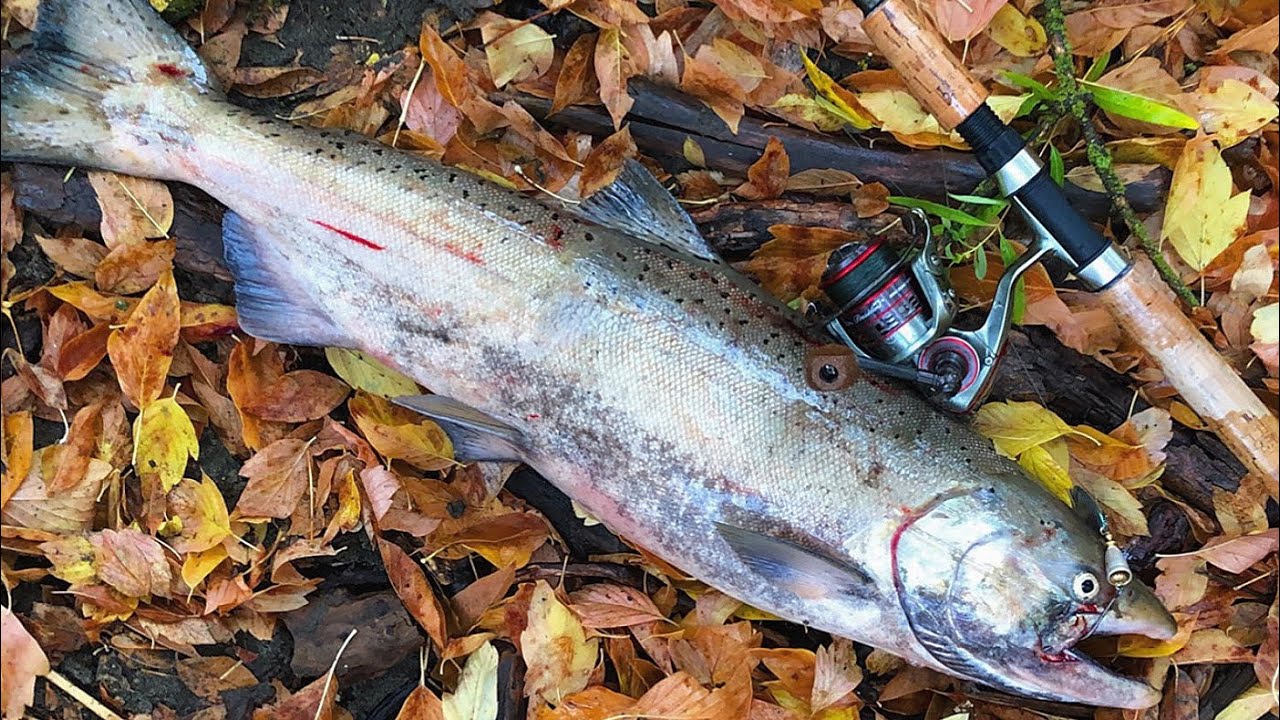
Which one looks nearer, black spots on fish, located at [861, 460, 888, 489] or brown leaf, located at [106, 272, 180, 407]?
black spots on fish, located at [861, 460, 888, 489]

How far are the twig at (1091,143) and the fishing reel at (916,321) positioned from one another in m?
0.43

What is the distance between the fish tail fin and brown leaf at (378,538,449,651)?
1352 millimetres

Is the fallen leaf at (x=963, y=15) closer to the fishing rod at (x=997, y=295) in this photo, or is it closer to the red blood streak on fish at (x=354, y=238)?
the fishing rod at (x=997, y=295)

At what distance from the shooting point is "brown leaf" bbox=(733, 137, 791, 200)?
3080mm

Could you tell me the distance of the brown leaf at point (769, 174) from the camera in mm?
3080

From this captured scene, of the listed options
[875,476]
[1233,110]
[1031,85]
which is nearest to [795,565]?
[875,476]

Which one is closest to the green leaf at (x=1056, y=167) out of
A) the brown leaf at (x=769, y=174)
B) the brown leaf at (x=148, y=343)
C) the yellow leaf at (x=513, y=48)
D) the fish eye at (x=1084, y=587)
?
the brown leaf at (x=769, y=174)

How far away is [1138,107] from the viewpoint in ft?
9.59

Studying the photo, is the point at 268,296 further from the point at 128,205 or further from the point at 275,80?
the point at 275,80

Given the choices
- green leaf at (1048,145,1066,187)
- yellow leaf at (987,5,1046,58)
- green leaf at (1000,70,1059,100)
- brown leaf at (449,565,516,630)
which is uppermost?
yellow leaf at (987,5,1046,58)

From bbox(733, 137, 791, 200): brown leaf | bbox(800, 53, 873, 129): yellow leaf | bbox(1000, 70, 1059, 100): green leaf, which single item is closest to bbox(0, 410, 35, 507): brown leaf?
bbox(733, 137, 791, 200): brown leaf

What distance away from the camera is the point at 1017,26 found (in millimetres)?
3041

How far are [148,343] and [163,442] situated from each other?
0.32m

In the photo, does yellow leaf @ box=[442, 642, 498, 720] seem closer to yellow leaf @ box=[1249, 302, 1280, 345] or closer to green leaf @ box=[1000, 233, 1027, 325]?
green leaf @ box=[1000, 233, 1027, 325]
